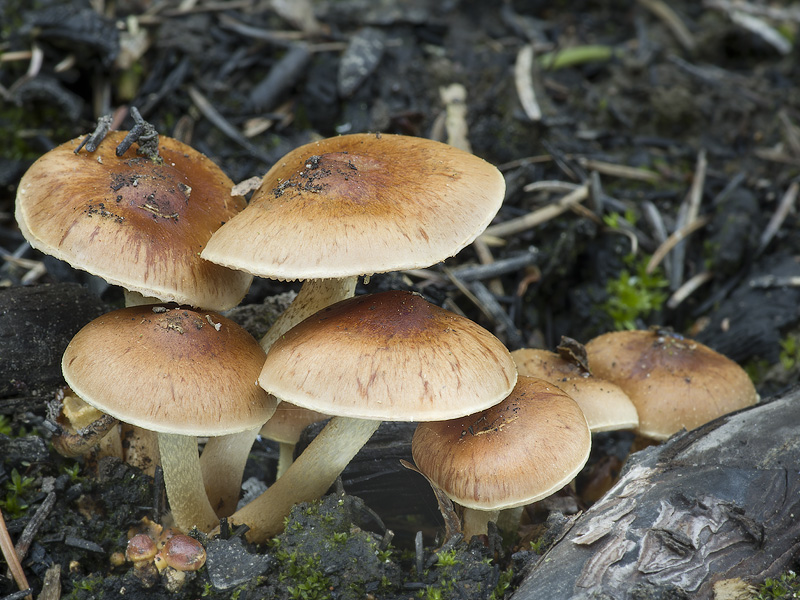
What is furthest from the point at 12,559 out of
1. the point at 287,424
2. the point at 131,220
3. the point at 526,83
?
the point at 526,83

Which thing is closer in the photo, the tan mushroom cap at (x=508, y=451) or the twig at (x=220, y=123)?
the tan mushroom cap at (x=508, y=451)

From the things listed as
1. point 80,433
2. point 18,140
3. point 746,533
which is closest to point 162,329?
point 80,433

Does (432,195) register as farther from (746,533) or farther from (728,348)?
(728,348)

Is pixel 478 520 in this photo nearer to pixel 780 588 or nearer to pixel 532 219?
pixel 780 588

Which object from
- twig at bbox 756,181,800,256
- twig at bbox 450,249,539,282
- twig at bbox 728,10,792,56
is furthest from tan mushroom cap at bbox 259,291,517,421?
twig at bbox 728,10,792,56

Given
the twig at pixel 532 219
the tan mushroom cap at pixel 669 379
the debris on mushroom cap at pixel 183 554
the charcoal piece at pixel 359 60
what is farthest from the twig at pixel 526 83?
the debris on mushroom cap at pixel 183 554

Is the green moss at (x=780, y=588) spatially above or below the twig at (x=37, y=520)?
above

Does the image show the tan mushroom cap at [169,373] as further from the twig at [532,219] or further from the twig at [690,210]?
the twig at [690,210]
